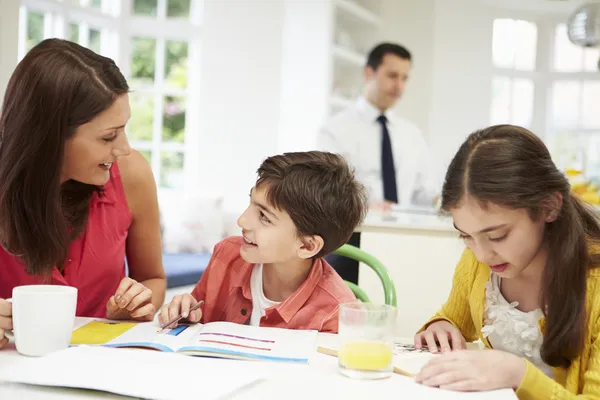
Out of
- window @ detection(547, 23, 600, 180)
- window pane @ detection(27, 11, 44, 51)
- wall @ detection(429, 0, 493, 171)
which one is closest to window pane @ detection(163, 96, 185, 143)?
window pane @ detection(27, 11, 44, 51)

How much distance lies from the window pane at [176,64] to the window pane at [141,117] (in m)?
0.22

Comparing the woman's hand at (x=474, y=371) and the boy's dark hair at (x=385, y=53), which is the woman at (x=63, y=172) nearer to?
the woman's hand at (x=474, y=371)

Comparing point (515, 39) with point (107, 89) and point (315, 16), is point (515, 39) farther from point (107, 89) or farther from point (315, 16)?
point (107, 89)

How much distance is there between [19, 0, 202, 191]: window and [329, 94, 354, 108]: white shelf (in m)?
1.10

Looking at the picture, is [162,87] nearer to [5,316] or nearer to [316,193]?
[316,193]

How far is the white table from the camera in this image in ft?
3.49

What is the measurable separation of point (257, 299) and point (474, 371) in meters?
0.66

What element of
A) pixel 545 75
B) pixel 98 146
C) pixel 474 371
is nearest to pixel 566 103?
pixel 545 75

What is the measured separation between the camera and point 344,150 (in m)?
4.79

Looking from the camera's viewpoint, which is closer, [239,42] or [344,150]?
[344,150]

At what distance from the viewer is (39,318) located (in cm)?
124

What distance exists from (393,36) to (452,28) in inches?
22.9

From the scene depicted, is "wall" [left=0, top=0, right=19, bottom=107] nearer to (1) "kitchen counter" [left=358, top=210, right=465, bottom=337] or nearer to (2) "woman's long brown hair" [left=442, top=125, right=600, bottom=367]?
(1) "kitchen counter" [left=358, top=210, right=465, bottom=337]

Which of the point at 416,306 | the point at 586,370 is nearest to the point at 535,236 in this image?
the point at 586,370
